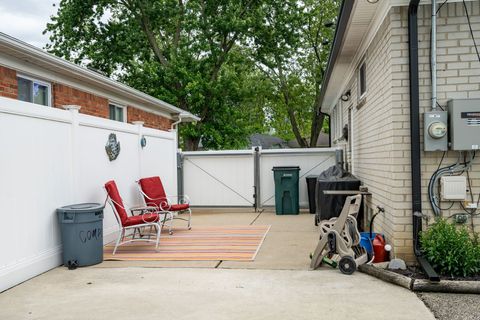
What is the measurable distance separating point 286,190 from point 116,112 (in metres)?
4.54

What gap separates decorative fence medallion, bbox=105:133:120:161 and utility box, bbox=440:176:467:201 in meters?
5.10

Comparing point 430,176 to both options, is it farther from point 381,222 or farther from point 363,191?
point 363,191

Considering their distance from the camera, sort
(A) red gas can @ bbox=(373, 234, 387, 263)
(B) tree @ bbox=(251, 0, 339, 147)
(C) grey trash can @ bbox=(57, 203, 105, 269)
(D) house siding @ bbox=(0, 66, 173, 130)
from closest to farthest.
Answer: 1. (A) red gas can @ bbox=(373, 234, 387, 263)
2. (C) grey trash can @ bbox=(57, 203, 105, 269)
3. (D) house siding @ bbox=(0, 66, 173, 130)
4. (B) tree @ bbox=(251, 0, 339, 147)

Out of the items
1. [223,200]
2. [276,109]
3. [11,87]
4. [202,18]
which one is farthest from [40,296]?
[276,109]

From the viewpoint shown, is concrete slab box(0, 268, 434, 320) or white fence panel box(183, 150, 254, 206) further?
white fence panel box(183, 150, 254, 206)

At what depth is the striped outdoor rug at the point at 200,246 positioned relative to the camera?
21.6ft

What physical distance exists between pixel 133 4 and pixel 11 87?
553 inches

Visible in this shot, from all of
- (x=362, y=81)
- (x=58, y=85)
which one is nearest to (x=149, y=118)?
(x=58, y=85)

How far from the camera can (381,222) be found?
6371 mm

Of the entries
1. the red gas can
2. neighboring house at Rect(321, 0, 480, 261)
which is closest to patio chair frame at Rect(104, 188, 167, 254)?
the red gas can

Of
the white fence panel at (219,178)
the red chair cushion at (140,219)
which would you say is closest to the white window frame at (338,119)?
the white fence panel at (219,178)

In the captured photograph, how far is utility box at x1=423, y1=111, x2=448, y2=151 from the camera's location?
5191 millimetres

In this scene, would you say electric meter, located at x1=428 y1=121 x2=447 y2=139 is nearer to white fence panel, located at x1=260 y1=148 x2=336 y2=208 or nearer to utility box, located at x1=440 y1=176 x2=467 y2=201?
utility box, located at x1=440 y1=176 x2=467 y2=201

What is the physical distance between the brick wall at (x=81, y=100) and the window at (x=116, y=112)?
43cm
